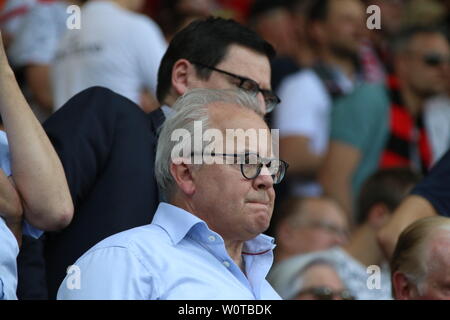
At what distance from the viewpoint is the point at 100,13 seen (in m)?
5.80

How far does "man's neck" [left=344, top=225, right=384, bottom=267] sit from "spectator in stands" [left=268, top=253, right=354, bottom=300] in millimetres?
579

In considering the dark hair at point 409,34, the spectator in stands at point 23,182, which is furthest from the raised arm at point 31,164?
the dark hair at point 409,34

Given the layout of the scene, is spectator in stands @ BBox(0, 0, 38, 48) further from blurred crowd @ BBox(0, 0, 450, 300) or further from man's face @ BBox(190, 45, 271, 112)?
man's face @ BBox(190, 45, 271, 112)

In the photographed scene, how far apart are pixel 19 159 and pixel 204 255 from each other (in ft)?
2.04

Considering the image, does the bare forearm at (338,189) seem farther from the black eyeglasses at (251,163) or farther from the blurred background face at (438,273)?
the black eyeglasses at (251,163)

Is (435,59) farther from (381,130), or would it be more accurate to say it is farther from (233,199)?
(233,199)

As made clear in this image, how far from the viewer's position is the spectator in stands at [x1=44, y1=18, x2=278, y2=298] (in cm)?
379

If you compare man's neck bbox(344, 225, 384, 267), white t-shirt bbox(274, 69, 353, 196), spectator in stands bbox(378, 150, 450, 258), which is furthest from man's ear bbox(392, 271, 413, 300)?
white t-shirt bbox(274, 69, 353, 196)

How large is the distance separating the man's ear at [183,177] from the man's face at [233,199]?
20mm

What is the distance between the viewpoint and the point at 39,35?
659 centimetres

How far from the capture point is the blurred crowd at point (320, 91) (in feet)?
18.8

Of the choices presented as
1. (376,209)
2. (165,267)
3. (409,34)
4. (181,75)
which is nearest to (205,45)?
(181,75)
